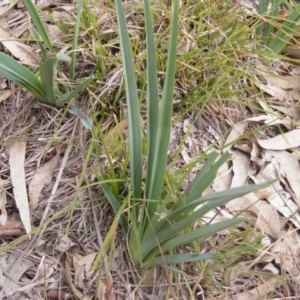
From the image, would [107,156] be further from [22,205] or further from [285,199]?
[285,199]

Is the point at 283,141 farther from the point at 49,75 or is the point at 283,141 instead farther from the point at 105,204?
the point at 49,75

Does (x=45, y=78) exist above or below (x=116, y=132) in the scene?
above

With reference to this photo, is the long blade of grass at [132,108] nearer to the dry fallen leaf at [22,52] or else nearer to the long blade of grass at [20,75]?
the long blade of grass at [20,75]

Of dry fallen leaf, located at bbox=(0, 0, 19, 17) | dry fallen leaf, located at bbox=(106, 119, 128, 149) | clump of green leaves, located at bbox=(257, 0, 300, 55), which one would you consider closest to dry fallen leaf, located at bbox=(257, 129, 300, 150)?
clump of green leaves, located at bbox=(257, 0, 300, 55)

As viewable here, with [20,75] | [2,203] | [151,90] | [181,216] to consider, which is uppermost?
[151,90]

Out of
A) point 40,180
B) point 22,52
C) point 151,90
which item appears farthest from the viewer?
point 22,52

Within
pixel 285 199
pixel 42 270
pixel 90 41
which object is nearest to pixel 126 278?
pixel 42 270

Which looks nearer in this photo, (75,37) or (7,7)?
(75,37)

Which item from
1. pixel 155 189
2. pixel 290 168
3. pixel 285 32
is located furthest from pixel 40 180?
pixel 285 32

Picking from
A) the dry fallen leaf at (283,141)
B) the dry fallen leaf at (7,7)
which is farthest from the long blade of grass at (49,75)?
the dry fallen leaf at (283,141)
